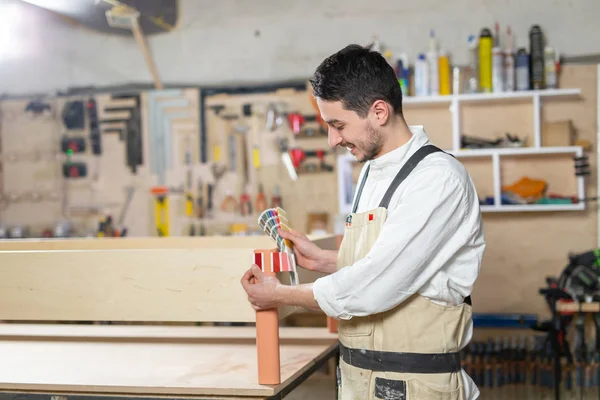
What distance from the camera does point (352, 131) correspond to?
6.79 feet

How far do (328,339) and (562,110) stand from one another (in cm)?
311

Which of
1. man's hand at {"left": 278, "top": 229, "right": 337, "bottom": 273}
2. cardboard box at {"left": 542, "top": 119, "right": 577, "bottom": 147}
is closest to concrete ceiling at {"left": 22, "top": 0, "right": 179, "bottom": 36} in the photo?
cardboard box at {"left": 542, "top": 119, "right": 577, "bottom": 147}

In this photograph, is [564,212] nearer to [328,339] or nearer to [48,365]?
[328,339]

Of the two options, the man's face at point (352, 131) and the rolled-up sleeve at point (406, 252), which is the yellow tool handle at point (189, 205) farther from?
the rolled-up sleeve at point (406, 252)

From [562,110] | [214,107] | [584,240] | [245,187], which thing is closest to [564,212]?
[584,240]

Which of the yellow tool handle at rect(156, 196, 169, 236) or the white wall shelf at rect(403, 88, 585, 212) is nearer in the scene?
the white wall shelf at rect(403, 88, 585, 212)

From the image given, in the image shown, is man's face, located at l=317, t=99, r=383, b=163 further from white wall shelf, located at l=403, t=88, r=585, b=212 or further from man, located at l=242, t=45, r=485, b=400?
white wall shelf, located at l=403, t=88, r=585, b=212

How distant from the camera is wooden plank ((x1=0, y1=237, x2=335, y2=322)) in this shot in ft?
7.41

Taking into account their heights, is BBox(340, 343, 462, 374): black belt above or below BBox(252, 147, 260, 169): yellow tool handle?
below

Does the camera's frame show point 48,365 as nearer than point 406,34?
Yes

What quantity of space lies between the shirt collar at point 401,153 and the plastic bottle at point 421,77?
10.3 feet

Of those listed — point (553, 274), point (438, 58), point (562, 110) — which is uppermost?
point (438, 58)

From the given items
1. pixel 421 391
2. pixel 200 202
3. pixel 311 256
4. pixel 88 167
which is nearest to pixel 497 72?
pixel 200 202

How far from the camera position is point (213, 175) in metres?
5.75
